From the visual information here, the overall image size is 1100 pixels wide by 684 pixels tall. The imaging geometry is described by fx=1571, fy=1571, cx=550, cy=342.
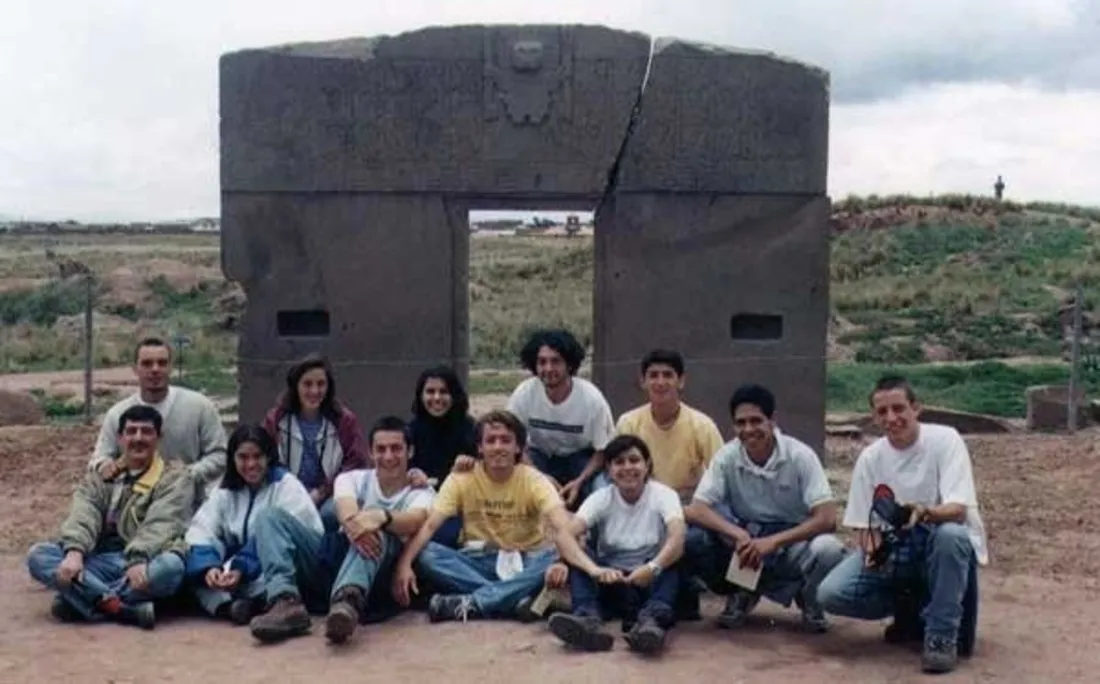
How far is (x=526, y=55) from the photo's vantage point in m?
10.2

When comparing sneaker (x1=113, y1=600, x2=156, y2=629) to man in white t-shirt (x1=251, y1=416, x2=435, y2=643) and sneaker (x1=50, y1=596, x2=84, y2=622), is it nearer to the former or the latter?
sneaker (x1=50, y1=596, x2=84, y2=622)

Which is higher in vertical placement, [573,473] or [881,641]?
[573,473]

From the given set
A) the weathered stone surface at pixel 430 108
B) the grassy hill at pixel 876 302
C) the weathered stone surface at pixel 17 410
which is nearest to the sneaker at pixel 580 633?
the weathered stone surface at pixel 430 108

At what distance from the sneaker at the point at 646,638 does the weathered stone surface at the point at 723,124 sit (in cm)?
456

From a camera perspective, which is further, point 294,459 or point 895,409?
point 294,459

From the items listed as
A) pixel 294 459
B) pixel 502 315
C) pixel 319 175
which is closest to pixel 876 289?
pixel 502 315

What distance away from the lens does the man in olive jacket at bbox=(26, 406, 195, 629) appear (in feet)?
22.5

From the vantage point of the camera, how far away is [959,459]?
637 centimetres

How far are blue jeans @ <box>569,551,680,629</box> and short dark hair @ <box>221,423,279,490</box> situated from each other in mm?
1486

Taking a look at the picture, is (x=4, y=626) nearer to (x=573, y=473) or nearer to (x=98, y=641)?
(x=98, y=641)

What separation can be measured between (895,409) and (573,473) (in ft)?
7.03

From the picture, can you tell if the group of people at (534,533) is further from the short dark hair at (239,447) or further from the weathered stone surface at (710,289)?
the weathered stone surface at (710,289)

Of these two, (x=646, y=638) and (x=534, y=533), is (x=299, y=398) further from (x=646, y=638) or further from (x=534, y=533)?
(x=646, y=638)

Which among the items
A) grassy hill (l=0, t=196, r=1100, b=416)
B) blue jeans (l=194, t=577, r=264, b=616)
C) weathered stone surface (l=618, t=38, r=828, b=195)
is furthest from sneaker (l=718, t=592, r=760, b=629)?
grassy hill (l=0, t=196, r=1100, b=416)
